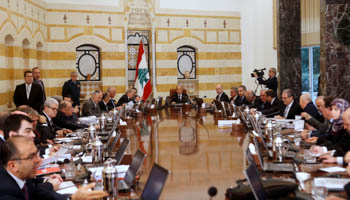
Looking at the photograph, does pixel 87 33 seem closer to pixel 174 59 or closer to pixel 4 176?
pixel 174 59

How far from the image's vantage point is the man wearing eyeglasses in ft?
18.7

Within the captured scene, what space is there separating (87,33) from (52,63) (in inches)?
59.7

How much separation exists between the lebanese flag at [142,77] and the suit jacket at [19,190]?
10.5 m

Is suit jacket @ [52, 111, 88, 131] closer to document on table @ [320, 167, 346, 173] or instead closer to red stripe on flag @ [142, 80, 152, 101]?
document on table @ [320, 167, 346, 173]

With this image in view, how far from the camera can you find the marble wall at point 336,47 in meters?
7.42

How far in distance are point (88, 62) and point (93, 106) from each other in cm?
508

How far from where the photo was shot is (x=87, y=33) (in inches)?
539

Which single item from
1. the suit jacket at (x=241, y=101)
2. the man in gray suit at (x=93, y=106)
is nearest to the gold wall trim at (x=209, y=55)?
the suit jacket at (x=241, y=101)

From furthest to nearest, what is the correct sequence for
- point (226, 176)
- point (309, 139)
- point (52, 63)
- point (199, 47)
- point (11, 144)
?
1. point (199, 47)
2. point (52, 63)
3. point (309, 139)
4. point (226, 176)
5. point (11, 144)

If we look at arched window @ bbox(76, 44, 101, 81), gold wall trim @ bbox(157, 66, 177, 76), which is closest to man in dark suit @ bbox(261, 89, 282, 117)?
gold wall trim @ bbox(157, 66, 177, 76)

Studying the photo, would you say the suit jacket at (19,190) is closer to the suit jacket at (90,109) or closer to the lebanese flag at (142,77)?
the suit jacket at (90,109)

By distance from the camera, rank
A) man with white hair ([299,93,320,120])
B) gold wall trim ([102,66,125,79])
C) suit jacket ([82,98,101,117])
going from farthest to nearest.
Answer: gold wall trim ([102,66,125,79]), suit jacket ([82,98,101,117]), man with white hair ([299,93,320,120])

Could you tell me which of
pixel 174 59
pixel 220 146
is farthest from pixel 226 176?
pixel 174 59

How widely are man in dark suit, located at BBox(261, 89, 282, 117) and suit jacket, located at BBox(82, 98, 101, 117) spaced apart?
3597 millimetres
